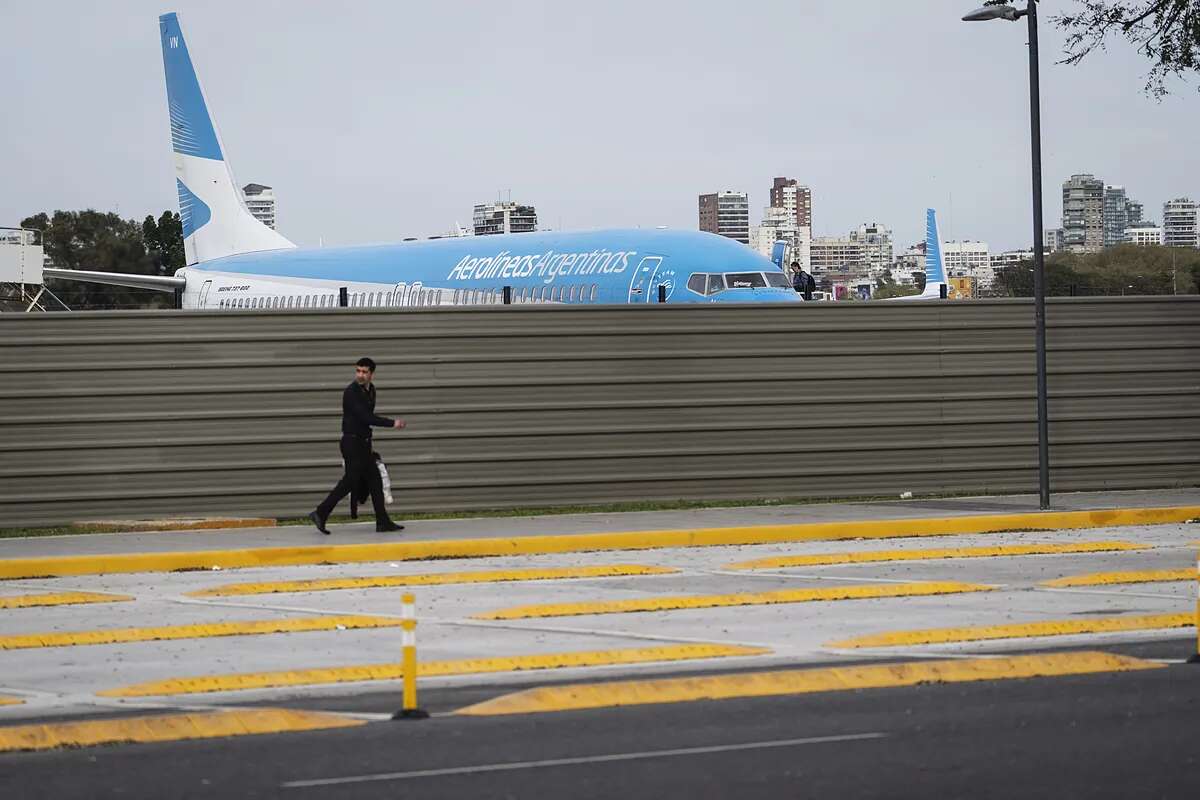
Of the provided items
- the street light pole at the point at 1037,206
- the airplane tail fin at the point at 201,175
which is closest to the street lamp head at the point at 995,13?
the street light pole at the point at 1037,206

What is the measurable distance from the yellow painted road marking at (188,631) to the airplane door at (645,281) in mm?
24363

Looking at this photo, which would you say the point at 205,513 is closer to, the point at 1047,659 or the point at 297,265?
the point at 1047,659

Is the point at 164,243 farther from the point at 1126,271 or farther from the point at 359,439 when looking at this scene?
the point at 359,439

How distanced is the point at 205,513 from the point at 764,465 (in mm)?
7428

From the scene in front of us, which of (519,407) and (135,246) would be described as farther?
(135,246)

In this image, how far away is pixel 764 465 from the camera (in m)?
24.4

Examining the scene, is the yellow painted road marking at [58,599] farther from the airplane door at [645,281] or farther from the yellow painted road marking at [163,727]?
the airplane door at [645,281]

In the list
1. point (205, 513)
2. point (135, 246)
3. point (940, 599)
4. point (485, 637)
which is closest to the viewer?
point (485, 637)

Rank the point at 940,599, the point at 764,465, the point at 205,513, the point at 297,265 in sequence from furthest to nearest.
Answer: the point at 297,265 < the point at 764,465 < the point at 205,513 < the point at 940,599

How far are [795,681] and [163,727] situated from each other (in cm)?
389

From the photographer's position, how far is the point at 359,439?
20.0 meters

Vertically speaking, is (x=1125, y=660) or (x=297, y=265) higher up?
(x=297, y=265)

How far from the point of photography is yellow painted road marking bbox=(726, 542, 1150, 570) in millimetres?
18203

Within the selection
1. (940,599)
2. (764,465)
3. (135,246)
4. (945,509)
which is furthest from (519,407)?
(135,246)
